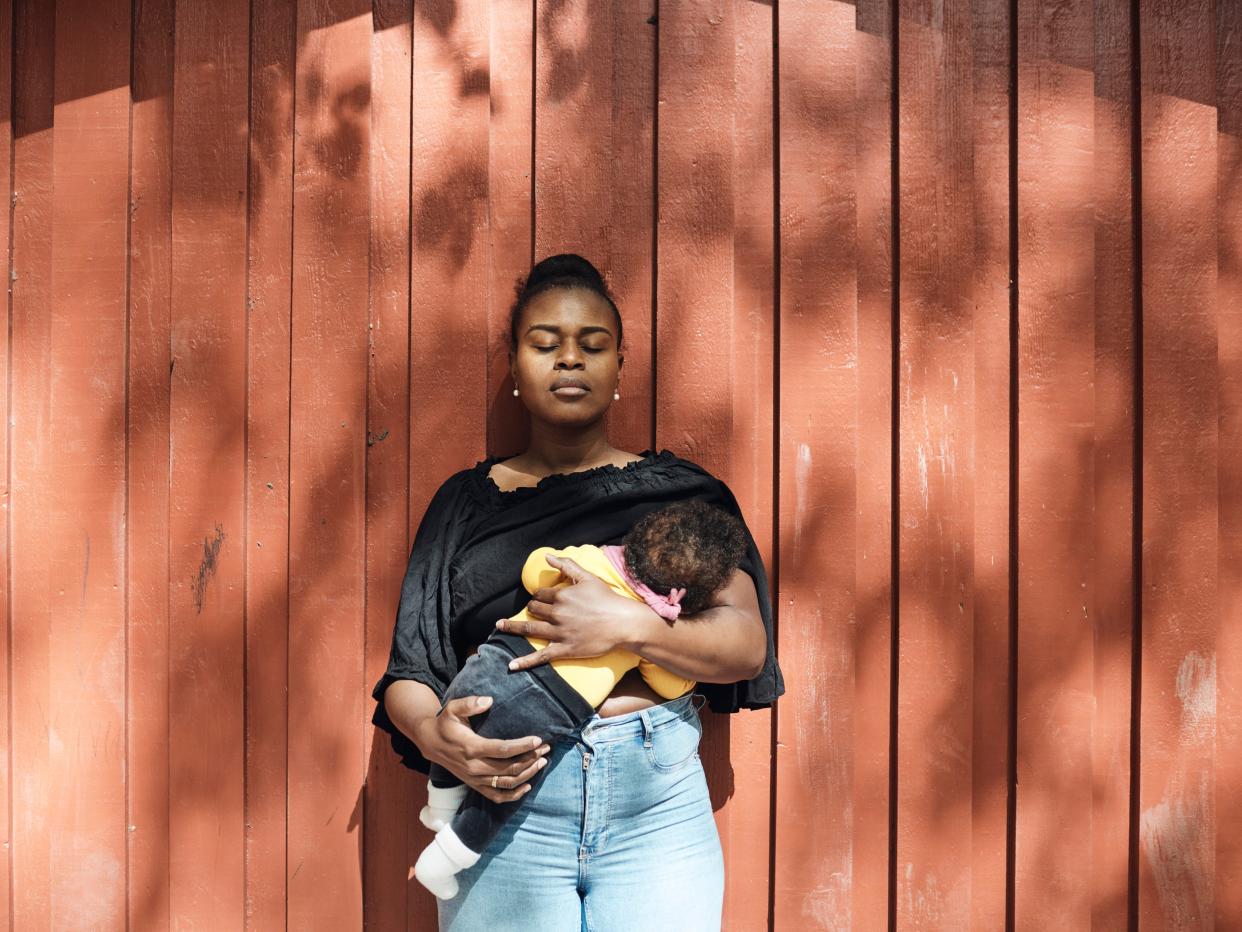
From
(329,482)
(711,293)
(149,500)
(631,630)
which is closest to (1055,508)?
(711,293)

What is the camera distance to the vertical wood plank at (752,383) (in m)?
2.27

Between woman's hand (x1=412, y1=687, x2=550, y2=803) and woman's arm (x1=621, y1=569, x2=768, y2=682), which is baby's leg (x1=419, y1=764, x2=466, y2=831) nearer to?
woman's hand (x1=412, y1=687, x2=550, y2=803)

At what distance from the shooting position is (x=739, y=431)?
2285mm

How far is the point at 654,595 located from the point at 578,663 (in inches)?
8.3

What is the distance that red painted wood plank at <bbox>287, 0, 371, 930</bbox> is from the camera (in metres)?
2.28

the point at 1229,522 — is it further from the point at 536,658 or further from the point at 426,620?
the point at 426,620

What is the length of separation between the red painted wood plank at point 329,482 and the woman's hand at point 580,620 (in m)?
0.83

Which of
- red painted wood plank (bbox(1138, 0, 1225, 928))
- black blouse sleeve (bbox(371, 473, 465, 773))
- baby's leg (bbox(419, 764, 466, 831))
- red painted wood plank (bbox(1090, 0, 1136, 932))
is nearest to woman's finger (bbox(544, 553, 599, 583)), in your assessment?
black blouse sleeve (bbox(371, 473, 465, 773))

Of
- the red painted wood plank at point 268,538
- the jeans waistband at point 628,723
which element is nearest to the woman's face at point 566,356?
the jeans waistband at point 628,723

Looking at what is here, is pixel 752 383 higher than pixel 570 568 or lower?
higher

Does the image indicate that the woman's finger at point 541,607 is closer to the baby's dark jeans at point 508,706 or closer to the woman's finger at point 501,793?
the baby's dark jeans at point 508,706

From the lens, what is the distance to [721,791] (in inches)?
89.4

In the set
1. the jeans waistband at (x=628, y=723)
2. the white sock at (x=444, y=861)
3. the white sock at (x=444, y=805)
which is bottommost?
the white sock at (x=444, y=861)

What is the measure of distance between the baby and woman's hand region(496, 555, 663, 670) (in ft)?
0.09
